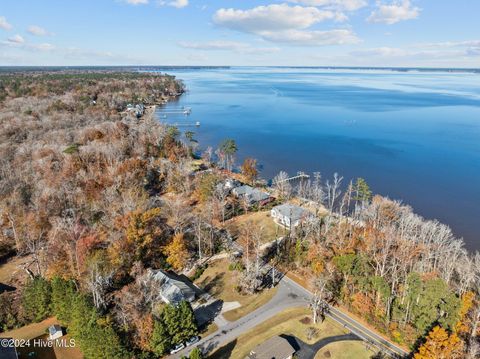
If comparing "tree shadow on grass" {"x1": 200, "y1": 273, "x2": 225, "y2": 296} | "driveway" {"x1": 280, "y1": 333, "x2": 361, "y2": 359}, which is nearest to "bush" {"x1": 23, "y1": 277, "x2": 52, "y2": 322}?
"tree shadow on grass" {"x1": 200, "y1": 273, "x2": 225, "y2": 296}

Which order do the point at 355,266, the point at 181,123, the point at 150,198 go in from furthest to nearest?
the point at 181,123 < the point at 150,198 < the point at 355,266

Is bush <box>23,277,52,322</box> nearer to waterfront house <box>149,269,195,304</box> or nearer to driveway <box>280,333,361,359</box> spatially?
waterfront house <box>149,269,195,304</box>

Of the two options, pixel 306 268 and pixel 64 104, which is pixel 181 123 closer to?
pixel 64 104

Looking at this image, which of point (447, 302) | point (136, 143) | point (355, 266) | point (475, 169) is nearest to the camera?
point (447, 302)

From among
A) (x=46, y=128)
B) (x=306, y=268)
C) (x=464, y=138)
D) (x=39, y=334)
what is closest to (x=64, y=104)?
(x=46, y=128)

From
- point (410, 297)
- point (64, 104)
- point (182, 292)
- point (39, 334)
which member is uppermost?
point (64, 104)
